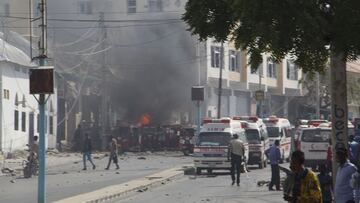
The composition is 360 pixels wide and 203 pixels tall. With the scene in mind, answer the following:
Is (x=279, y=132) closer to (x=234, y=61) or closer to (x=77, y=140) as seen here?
(x=77, y=140)

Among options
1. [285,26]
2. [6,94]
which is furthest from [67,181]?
[285,26]

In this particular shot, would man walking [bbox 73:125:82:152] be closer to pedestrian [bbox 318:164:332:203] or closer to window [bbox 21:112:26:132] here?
window [bbox 21:112:26:132]

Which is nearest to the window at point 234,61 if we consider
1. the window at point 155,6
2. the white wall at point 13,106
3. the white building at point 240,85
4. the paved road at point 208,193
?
the white building at point 240,85

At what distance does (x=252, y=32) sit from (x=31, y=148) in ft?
78.4

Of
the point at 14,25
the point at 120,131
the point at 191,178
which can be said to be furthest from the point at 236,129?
the point at 14,25

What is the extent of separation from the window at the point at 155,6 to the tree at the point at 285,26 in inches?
2358

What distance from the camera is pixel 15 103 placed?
47.3 m

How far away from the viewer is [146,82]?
5831 centimetres

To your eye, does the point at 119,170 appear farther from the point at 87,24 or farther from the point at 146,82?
the point at 87,24

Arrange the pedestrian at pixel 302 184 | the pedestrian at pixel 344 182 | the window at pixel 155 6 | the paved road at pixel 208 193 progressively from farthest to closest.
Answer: the window at pixel 155 6 < the paved road at pixel 208 193 < the pedestrian at pixel 344 182 < the pedestrian at pixel 302 184

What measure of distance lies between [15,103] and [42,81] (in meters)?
32.8

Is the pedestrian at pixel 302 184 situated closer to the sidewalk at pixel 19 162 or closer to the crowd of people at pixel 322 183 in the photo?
the crowd of people at pixel 322 183

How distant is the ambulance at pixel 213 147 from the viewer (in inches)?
1177

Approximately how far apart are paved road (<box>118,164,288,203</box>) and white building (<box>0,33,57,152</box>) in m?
20.8
